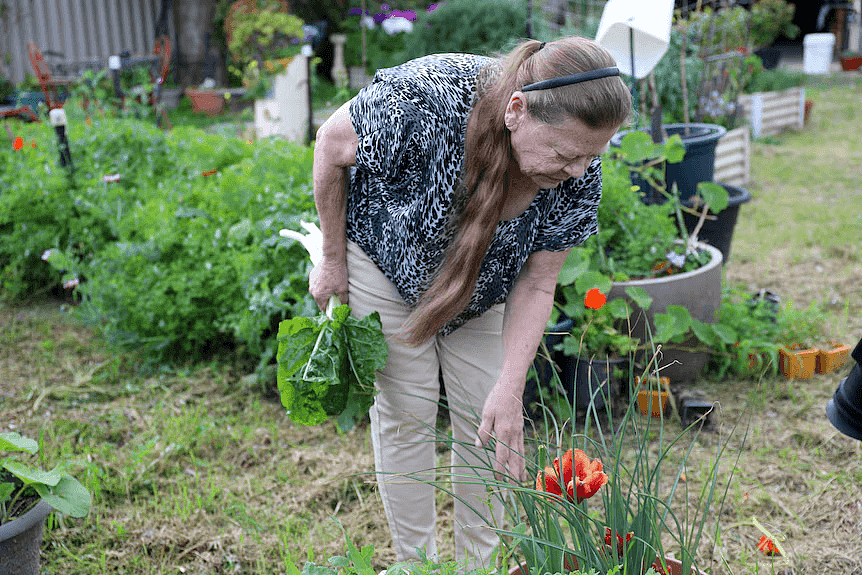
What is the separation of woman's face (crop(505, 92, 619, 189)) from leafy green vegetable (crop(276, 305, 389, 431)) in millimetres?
542

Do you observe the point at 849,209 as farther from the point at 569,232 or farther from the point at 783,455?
the point at 569,232

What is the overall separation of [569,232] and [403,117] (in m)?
0.45

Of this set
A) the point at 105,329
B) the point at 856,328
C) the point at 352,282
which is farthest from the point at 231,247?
the point at 856,328

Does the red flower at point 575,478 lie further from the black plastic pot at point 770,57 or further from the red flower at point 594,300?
the black plastic pot at point 770,57

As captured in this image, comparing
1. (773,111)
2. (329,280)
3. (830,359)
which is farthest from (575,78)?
(773,111)

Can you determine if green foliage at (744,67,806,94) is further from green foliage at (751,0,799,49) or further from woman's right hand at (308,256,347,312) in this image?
woman's right hand at (308,256,347,312)

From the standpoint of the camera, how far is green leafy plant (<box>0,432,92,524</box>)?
5.56 feet

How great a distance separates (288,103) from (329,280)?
201 inches

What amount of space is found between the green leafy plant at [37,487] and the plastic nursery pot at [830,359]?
2.69 meters

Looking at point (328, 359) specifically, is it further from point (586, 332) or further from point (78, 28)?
point (78, 28)

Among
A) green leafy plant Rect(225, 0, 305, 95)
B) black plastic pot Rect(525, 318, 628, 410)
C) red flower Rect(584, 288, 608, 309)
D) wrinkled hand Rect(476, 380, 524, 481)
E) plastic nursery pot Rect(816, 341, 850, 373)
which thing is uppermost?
green leafy plant Rect(225, 0, 305, 95)

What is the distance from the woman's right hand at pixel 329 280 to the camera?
1768mm

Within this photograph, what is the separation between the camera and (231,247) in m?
3.12

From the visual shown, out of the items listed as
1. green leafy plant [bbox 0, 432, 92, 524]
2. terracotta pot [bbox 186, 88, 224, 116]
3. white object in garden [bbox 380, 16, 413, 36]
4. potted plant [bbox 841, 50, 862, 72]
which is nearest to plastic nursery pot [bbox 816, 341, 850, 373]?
green leafy plant [bbox 0, 432, 92, 524]
